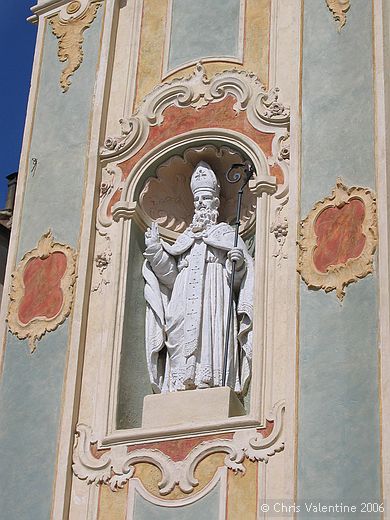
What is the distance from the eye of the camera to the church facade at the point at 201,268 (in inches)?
438

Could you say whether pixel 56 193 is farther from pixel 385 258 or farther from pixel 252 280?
pixel 385 258

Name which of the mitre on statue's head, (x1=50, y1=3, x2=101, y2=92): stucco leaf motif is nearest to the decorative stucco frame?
the mitre on statue's head

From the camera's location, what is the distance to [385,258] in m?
11.3

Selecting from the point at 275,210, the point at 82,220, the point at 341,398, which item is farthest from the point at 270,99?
the point at 341,398

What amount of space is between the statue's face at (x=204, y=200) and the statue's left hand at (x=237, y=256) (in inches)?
24.6

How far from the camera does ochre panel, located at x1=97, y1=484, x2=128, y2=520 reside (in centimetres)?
1141

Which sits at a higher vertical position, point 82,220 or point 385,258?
point 82,220

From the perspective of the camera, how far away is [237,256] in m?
12.4

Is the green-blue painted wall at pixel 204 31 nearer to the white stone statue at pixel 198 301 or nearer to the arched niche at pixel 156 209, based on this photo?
the arched niche at pixel 156 209

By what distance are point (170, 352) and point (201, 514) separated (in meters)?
1.64

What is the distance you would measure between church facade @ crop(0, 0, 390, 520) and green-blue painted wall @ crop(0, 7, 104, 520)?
18 millimetres

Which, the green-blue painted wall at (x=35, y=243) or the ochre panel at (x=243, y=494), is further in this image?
the green-blue painted wall at (x=35, y=243)

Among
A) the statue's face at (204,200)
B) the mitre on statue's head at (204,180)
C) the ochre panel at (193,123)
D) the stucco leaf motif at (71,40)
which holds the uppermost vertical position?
the stucco leaf motif at (71,40)

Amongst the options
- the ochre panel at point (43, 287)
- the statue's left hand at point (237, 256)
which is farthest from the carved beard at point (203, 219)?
the ochre panel at point (43, 287)
